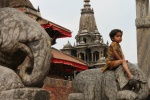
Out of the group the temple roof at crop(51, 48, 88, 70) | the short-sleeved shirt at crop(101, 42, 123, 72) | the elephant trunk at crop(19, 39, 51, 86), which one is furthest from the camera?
the temple roof at crop(51, 48, 88, 70)

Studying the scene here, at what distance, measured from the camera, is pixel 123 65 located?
530 cm

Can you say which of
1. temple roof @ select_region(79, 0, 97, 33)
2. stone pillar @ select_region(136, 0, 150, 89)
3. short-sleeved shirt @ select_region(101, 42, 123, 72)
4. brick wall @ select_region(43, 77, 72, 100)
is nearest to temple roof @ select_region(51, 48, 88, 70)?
brick wall @ select_region(43, 77, 72, 100)

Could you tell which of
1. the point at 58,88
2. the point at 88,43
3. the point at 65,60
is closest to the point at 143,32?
the point at 58,88

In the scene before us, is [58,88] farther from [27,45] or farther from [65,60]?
[27,45]

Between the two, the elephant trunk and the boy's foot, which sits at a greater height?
the elephant trunk

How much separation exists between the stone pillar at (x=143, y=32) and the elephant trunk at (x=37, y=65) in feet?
22.7

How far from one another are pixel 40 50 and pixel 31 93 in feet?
1.01

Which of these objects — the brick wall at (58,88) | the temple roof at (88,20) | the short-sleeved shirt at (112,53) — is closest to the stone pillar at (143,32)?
the short-sleeved shirt at (112,53)

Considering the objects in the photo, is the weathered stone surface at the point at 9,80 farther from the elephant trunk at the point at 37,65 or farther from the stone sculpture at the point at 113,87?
the stone sculpture at the point at 113,87

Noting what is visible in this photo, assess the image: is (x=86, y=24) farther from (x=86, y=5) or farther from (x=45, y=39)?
(x=45, y=39)

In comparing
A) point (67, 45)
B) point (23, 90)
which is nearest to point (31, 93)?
point (23, 90)

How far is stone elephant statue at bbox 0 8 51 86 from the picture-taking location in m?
3.14

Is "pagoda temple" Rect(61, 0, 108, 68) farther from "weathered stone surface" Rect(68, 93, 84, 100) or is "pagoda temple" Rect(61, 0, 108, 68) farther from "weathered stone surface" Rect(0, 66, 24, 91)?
"weathered stone surface" Rect(0, 66, 24, 91)

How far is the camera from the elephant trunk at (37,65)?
10.3ft
